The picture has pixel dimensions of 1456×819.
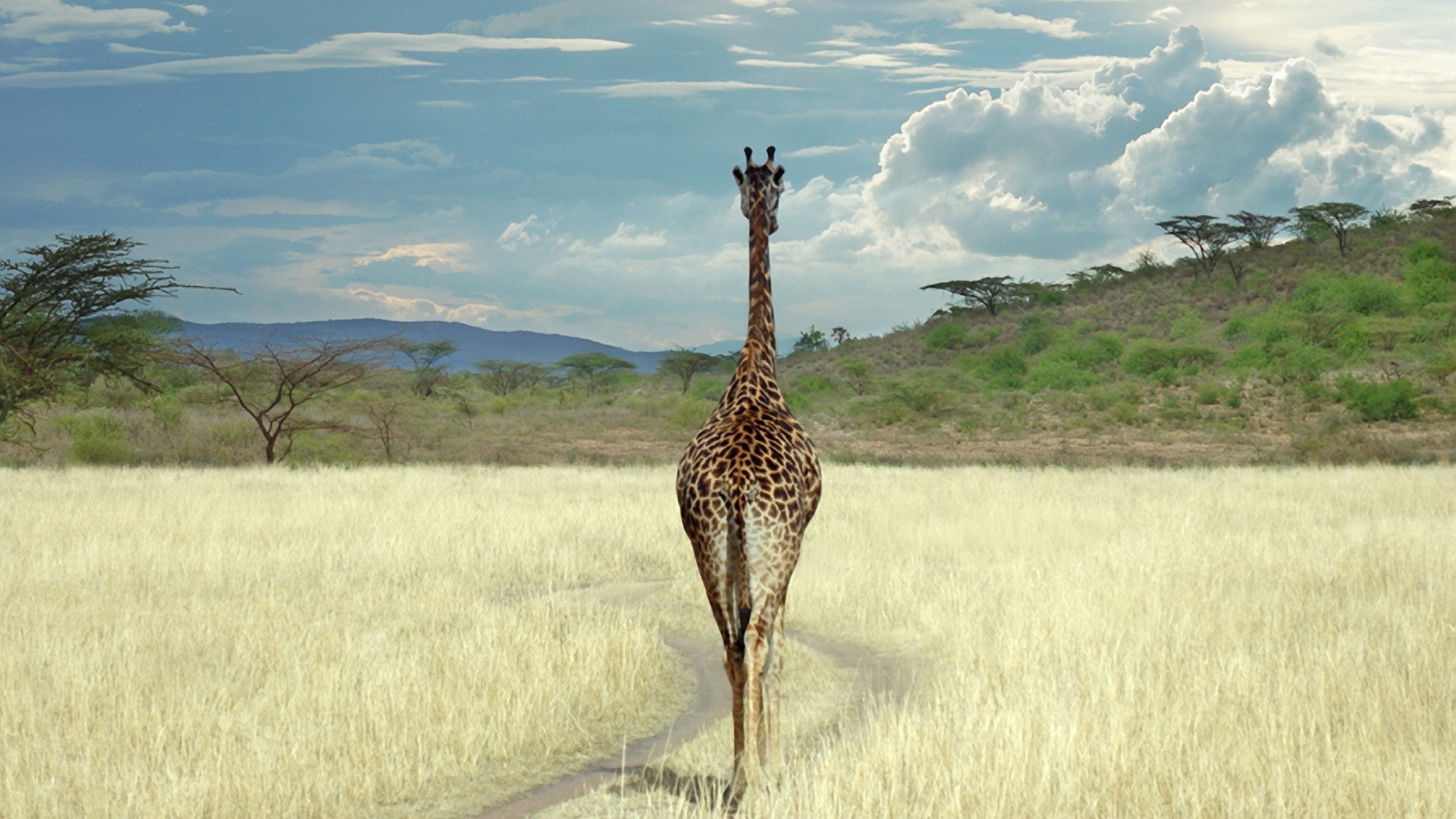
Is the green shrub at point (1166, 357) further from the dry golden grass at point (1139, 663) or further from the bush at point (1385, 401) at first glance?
the dry golden grass at point (1139, 663)

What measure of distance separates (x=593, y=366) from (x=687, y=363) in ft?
26.5

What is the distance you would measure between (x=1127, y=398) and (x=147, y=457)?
1282 inches

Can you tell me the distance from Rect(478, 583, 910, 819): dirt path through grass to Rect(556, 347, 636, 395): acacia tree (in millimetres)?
58421

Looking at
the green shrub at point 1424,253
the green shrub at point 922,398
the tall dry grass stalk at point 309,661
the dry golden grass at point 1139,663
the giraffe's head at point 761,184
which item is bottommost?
the tall dry grass stalk at point 309,661

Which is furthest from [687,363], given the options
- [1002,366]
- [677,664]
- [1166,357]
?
[677,664]

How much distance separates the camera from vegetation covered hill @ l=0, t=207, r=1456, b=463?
29750 millimetres

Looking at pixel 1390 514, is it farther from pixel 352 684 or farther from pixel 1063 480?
pixel 352 684

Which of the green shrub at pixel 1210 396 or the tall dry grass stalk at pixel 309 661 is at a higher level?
the green shrub at pixel 1210 396

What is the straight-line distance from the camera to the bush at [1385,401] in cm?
3450

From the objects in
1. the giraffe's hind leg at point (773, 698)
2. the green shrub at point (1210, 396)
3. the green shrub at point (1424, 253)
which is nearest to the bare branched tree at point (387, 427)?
the giraffe's hind leg at point (773, 698)

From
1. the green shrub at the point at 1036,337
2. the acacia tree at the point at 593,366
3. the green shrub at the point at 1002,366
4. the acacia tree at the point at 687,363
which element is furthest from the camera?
the acacia tree at the point at 593,366

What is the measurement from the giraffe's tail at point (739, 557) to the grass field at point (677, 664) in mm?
716

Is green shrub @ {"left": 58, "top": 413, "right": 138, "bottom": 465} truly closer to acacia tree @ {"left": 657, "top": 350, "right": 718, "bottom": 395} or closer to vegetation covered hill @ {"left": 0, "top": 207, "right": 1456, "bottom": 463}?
vegetation covered hill @ {"left": 0, "top": 207, "right": 1456, "bottom": 463}

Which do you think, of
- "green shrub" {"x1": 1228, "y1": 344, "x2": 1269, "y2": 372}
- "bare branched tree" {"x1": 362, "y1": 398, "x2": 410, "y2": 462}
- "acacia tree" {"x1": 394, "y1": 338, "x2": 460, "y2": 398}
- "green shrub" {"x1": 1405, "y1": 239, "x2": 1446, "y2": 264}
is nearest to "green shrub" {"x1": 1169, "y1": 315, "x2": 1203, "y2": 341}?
"green shrub" {"x1": 1228, "y1": 344, "x2": 1269, "y2": 372}
